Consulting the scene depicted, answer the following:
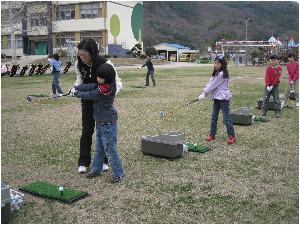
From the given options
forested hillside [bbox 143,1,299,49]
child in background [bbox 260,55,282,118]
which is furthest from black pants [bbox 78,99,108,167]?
forested hillside [bbox 143,1,299,49]

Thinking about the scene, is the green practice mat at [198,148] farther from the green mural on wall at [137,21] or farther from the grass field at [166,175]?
the green mural on wall at [137,21]

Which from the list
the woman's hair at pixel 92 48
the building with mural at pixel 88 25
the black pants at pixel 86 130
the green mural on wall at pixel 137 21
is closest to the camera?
the woman's hair at pixel 92 48

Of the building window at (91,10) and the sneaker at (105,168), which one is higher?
the building window at (91,10)

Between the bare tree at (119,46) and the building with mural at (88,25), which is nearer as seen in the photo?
the building with mural at (88,25)

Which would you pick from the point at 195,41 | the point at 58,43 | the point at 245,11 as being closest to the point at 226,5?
the point at 245,11

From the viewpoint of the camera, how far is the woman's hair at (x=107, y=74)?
4.02 metres

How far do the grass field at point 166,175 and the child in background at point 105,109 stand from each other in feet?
1.15

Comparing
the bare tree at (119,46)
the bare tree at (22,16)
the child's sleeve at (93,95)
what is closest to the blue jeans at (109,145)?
the child's sleeve at (93,95)

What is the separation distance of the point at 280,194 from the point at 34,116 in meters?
6.89

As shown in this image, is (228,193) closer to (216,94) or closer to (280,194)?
(280,194)

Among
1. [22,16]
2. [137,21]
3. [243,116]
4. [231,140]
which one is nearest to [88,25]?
[137,21]

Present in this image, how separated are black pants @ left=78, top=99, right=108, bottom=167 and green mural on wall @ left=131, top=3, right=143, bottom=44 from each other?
51.4 metres

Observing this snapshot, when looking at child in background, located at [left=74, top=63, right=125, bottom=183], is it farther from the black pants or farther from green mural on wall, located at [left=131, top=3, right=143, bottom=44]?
green mural on wall, located at [left=131, top=3, right=143, bottom=44]

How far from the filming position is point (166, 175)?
4609 millimetres
